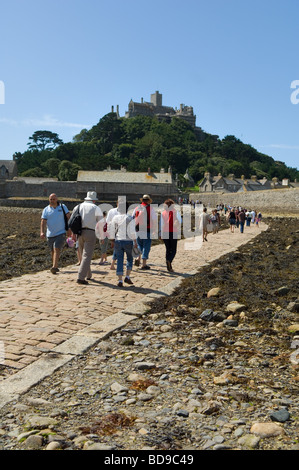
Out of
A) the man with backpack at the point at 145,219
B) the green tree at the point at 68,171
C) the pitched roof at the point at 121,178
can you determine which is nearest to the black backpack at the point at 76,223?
the man with backpack at the point at 145,219

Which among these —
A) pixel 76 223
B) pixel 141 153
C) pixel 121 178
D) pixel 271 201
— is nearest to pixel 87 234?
pixel 76 223

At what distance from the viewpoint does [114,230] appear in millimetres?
8898

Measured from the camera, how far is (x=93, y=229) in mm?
8781

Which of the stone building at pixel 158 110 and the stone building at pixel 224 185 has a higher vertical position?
the stone building at pixel 158 110

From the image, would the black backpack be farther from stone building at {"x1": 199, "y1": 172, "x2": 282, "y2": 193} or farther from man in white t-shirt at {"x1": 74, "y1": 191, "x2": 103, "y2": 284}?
stone building at {"x1": 199, "y1": 172, "x2": 282, "y2": 193}

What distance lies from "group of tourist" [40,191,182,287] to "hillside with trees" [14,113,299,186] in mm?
82490

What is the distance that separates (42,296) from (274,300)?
3.95 m

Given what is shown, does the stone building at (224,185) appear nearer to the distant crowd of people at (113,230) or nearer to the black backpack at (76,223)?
the distant crowd of people at (113,230)

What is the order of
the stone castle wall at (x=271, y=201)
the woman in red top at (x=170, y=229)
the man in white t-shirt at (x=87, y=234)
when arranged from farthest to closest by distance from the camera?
the stone castle wall at (x=271, y=201) < the woman in red top at (x=170, y=229) < the man in white t-shirt at (x=87, y=234)

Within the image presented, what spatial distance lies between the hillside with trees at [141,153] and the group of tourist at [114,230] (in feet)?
271

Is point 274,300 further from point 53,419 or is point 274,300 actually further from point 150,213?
point 53,419

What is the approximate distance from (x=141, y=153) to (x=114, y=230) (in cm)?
11392

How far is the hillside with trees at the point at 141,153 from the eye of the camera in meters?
102

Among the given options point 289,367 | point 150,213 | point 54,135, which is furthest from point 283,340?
point 54,135
